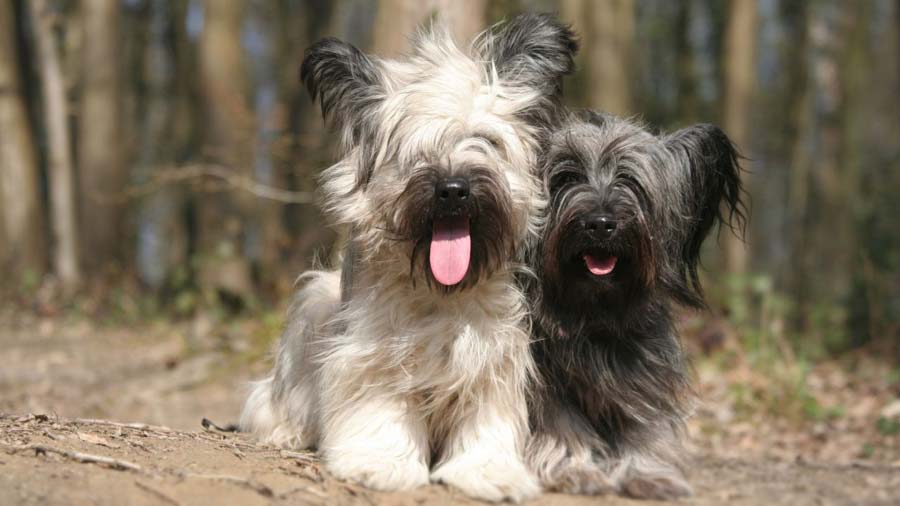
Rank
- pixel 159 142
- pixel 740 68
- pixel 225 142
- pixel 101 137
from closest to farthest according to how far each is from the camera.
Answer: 1. pixel 225 142
2. pixel 740 68
3. pixel 101 137
4. pixel 159 142

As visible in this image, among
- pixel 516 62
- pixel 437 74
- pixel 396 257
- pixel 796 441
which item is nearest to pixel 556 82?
pixel 516 62

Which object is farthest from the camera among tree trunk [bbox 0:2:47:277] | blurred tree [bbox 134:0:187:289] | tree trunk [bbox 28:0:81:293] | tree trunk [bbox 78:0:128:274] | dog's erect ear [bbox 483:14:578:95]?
blurred tree [bbox 134:0:187:289]

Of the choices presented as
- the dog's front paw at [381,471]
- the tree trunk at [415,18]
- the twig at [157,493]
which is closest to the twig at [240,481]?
the twig at [157,493]

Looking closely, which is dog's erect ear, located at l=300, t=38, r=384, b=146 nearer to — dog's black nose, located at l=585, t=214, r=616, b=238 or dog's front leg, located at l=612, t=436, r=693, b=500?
dog's black nose, located at l=585, t=214, r=616, b=238

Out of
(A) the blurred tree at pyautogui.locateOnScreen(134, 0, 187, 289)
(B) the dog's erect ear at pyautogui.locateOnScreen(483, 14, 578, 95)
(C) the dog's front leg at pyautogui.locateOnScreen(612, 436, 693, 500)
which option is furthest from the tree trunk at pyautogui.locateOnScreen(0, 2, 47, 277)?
(C) the dog's front leg at pyautogui.locateOnScreen(612, 436, 693, 500)

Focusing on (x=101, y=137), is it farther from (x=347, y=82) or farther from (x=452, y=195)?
(x=452, y=195)

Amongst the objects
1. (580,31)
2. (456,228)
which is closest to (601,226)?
(456,228)

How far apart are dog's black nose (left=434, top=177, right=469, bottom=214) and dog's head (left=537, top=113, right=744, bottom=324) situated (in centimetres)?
43

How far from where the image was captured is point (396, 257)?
157 inches

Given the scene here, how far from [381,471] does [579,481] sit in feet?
2.65

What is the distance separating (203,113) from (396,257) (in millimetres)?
9182

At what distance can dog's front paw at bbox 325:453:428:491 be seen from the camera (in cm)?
386

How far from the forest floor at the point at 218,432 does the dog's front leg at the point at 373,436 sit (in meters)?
0.08

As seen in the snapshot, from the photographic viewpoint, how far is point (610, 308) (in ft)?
13.3
